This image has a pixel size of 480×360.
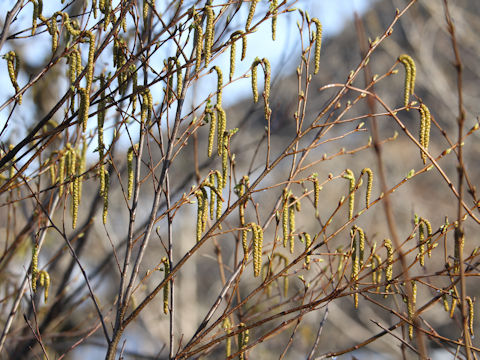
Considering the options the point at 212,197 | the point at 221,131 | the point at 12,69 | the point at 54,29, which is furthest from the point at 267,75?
the point at 12,69

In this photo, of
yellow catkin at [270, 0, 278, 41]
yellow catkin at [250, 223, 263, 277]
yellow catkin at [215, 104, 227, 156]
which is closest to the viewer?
yellow catkin at [250, 223, 263, 277]

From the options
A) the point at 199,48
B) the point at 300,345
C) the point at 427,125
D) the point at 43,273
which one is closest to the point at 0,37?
the point at 199,48

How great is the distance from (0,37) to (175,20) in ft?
1.85

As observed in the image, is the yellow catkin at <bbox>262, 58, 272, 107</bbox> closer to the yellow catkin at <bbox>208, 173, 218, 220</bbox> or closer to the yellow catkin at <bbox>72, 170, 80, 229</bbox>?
the yellow catkin at <bbox>208, 173, 218, 220</bbox>

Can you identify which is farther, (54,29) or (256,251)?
(54,29)

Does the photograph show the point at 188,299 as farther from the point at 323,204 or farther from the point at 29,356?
the point at 323,204

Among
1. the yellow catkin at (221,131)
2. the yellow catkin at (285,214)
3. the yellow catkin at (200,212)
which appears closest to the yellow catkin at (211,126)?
the yellow catkin at (221,131)

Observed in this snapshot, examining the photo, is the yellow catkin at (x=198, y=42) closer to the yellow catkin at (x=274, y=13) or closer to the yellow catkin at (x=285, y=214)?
the yellow catkin at (x=274, y=13)

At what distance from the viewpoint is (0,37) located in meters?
1.77

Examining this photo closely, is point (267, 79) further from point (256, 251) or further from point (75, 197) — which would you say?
point (75, 197)

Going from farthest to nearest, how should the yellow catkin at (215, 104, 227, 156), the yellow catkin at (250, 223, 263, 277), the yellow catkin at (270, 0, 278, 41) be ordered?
the yellow catkin at (270, 0, 278, 41), the yellow catkin at (215, 104, 227, 156), the yellow catkin at (250, 223, 263, 277)

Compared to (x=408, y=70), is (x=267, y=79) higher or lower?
lower

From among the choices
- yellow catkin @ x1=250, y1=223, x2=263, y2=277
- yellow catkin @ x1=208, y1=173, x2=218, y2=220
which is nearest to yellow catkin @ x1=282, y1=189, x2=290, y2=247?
yellow catkin @ x1=250, y1=223, x2=263, y2=277

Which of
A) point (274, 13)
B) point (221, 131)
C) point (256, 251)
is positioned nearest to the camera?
point (256, 251)
